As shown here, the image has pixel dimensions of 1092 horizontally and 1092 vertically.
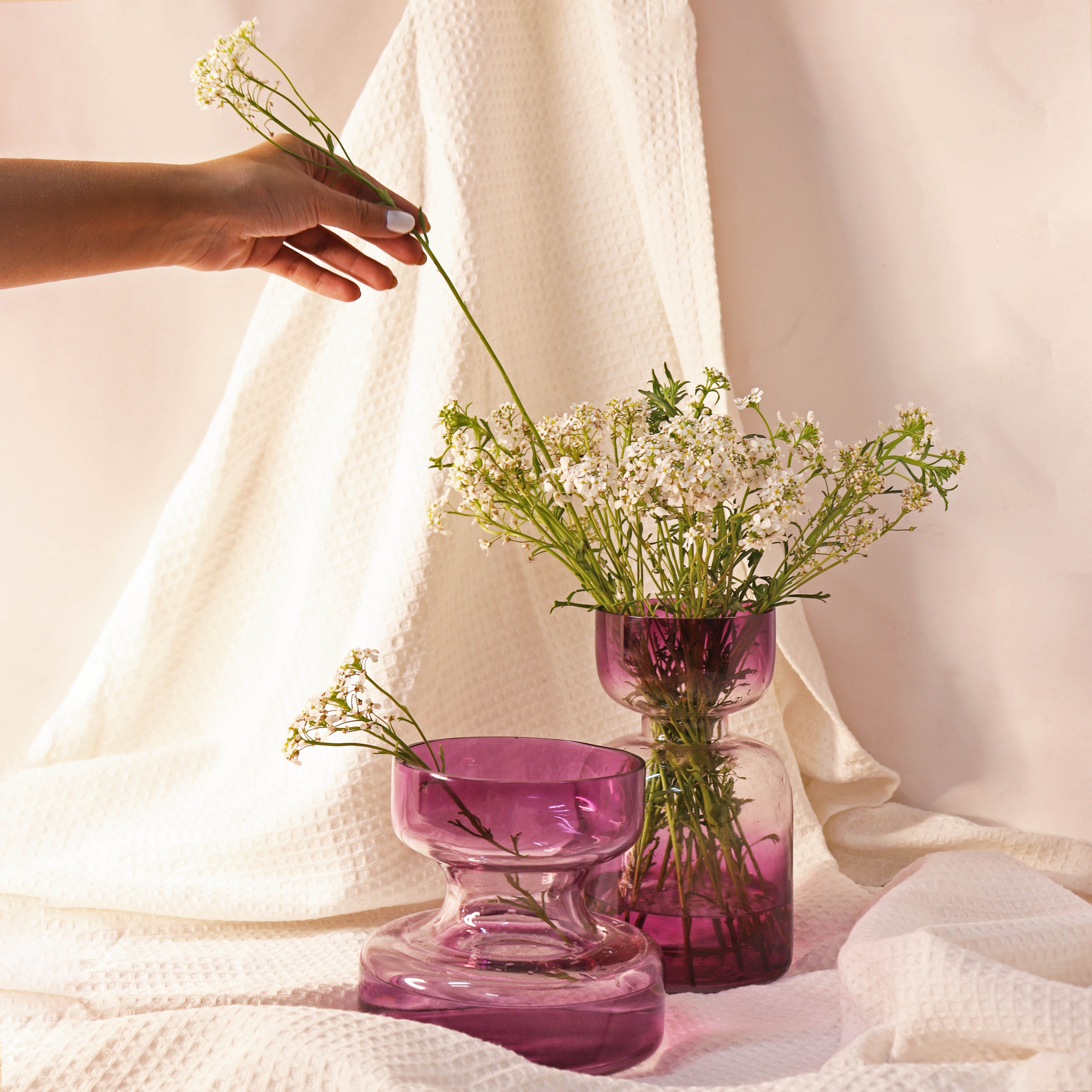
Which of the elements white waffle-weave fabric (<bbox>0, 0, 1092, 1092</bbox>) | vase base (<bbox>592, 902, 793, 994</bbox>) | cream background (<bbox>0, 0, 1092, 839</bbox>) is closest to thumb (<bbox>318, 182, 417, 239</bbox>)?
white waffle-weave fabric (<bbox>0, 0, 1092, 1092</bbox>)

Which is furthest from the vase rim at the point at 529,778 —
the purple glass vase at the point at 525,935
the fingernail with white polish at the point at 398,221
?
the fingernail with white polish at the point at 398,221

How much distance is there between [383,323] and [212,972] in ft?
1.78

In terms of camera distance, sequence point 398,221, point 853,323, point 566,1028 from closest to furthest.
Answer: point 566,1028 → point 398,221 → point 853,323

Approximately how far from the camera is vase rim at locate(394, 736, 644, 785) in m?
0.62

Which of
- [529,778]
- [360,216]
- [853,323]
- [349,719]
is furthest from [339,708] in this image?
[853,323]

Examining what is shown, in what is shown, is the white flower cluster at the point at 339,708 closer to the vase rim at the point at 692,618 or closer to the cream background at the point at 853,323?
the vase rim at the point at 692,618

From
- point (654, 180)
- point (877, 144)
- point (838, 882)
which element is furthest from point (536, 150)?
point (838, 882)

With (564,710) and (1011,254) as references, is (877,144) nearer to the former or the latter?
(1011,254)

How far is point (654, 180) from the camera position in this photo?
94 cm

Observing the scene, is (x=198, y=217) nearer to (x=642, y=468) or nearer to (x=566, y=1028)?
(x=642, y=468)

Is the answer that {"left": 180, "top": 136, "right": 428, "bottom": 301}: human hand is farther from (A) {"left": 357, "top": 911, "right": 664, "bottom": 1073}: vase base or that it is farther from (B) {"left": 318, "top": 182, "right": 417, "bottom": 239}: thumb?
(A) {"left": 357, "top": 911, "right": 664, "bottom": 1073}: vase base

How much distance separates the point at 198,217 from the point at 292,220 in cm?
7

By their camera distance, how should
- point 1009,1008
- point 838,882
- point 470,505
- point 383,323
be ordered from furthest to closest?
point 383,323, point 838,882, point 470,505, point 1009,1008

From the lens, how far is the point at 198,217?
0.77 meters
